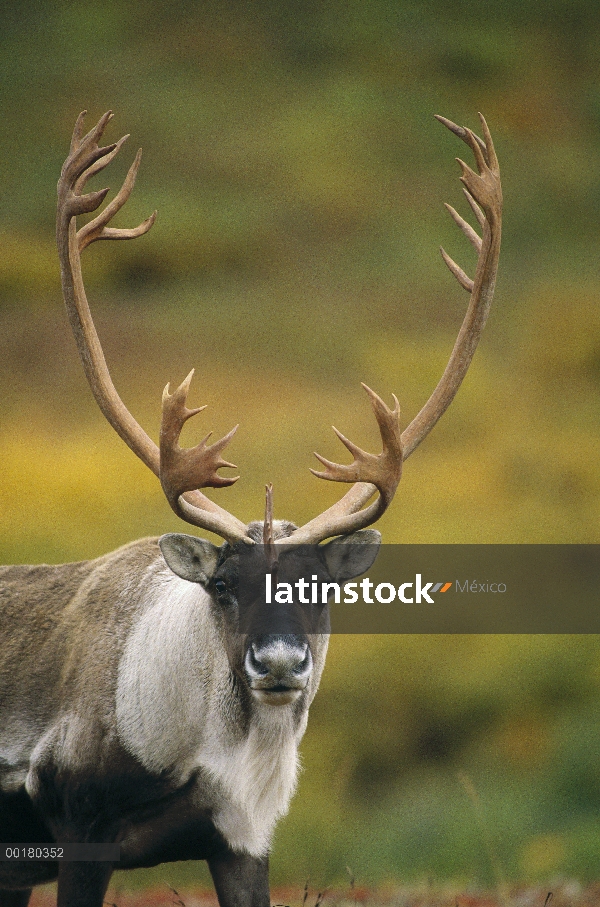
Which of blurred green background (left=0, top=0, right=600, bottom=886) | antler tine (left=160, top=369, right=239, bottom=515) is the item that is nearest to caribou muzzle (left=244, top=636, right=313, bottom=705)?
antler tine (left=160, top=369, right=239, bottom=515)

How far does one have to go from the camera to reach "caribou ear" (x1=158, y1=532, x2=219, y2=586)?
428cm

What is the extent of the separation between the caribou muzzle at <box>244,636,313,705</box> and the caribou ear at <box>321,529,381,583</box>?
20.3 inches

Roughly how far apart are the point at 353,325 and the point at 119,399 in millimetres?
7113

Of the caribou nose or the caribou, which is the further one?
the caribou

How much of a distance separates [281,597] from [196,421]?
21.4 feet

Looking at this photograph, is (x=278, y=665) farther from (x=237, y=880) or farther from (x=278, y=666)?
(x=237, y=880)

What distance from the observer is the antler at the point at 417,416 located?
4379 millimetres

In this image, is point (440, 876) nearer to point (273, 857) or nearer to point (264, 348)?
point (273, 857)

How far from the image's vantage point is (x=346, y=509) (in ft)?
15.1

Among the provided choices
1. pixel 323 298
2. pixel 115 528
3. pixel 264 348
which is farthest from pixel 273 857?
pixel 323 298

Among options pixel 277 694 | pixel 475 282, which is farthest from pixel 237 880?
pixel 475 282

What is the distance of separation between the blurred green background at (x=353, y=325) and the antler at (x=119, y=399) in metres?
3.39

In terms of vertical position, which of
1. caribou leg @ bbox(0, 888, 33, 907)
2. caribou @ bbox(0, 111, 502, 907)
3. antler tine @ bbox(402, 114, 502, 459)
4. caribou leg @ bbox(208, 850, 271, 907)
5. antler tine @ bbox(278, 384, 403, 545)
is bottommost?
caribou leg @ bbox(0, 888, 33, 907)

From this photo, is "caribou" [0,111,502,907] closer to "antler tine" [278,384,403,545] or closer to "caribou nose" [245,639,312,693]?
"antler tine" [278,384,403,545]
